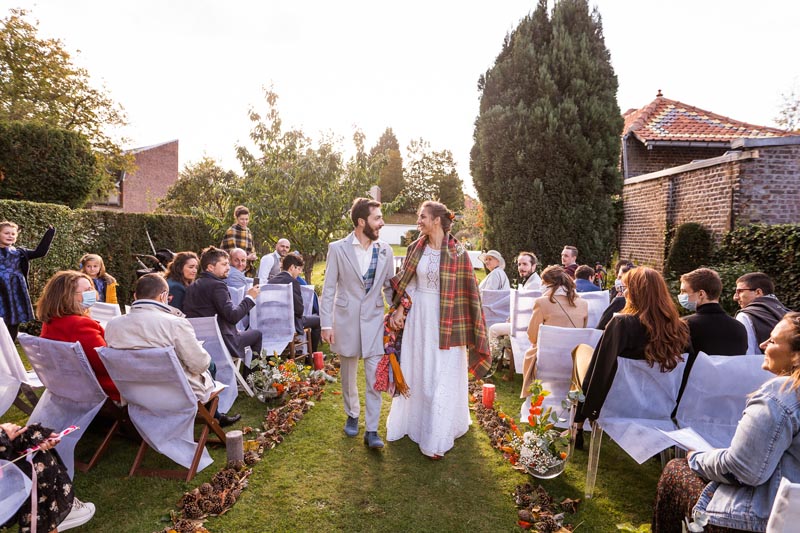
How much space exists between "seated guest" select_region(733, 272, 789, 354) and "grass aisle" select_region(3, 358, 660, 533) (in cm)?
140

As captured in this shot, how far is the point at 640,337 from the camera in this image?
10.9 feet

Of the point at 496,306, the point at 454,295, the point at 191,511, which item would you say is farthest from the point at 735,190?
the point at 191,511

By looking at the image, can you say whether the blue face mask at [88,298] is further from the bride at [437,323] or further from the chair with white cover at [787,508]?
the chair with white cover at [787,508]

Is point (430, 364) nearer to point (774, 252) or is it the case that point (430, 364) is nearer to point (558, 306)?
point (558, 306)

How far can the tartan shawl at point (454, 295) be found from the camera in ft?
13.3

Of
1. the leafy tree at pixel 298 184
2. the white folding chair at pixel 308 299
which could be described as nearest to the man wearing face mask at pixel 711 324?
the white folding chair at pixel 308 299

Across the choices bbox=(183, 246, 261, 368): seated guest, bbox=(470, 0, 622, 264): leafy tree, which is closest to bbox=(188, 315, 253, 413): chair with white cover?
bbox=(183, 246, 261, 368): seated guest

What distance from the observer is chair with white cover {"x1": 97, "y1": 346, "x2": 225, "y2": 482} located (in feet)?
10.8

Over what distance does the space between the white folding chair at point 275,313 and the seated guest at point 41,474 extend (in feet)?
12.0

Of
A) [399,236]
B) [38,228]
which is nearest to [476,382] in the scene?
[38,228]

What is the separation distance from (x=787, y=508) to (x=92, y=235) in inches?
444

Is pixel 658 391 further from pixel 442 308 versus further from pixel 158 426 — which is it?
pixel 158 426

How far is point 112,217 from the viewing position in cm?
1031

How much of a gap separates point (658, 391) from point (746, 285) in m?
1.75
